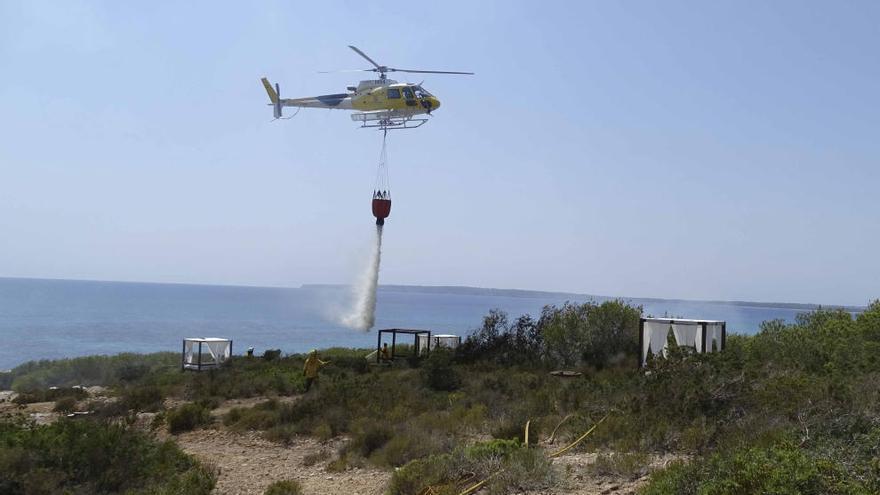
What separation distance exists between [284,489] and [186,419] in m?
7.93

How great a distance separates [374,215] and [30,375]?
19.4 m

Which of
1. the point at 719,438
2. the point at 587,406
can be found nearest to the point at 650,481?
the point at 719,438

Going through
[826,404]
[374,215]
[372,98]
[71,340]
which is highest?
[372,98]

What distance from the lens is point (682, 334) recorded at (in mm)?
20109

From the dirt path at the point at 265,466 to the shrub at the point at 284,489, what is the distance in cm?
25

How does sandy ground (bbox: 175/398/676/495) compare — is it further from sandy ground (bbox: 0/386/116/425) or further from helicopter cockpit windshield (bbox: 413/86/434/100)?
helicopter cockpit windshield (bbox: 413/86/434/100)

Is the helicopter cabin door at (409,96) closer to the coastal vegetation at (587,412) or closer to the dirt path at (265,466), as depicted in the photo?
the coastal vegetation at (587,412)

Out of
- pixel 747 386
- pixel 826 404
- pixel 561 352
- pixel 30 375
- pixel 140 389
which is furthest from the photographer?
pixel 30 375

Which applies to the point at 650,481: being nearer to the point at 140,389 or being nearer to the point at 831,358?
the point at 831,358

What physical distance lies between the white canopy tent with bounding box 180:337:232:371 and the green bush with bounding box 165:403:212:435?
36.3 feet

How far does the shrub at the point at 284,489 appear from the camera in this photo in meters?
10.0

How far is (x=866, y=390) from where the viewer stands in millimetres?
10578

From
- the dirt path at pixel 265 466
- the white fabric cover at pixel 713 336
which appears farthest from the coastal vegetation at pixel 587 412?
the white fabric cover at pixel 713 336

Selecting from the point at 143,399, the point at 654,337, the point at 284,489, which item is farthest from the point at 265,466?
the point at 654,337
